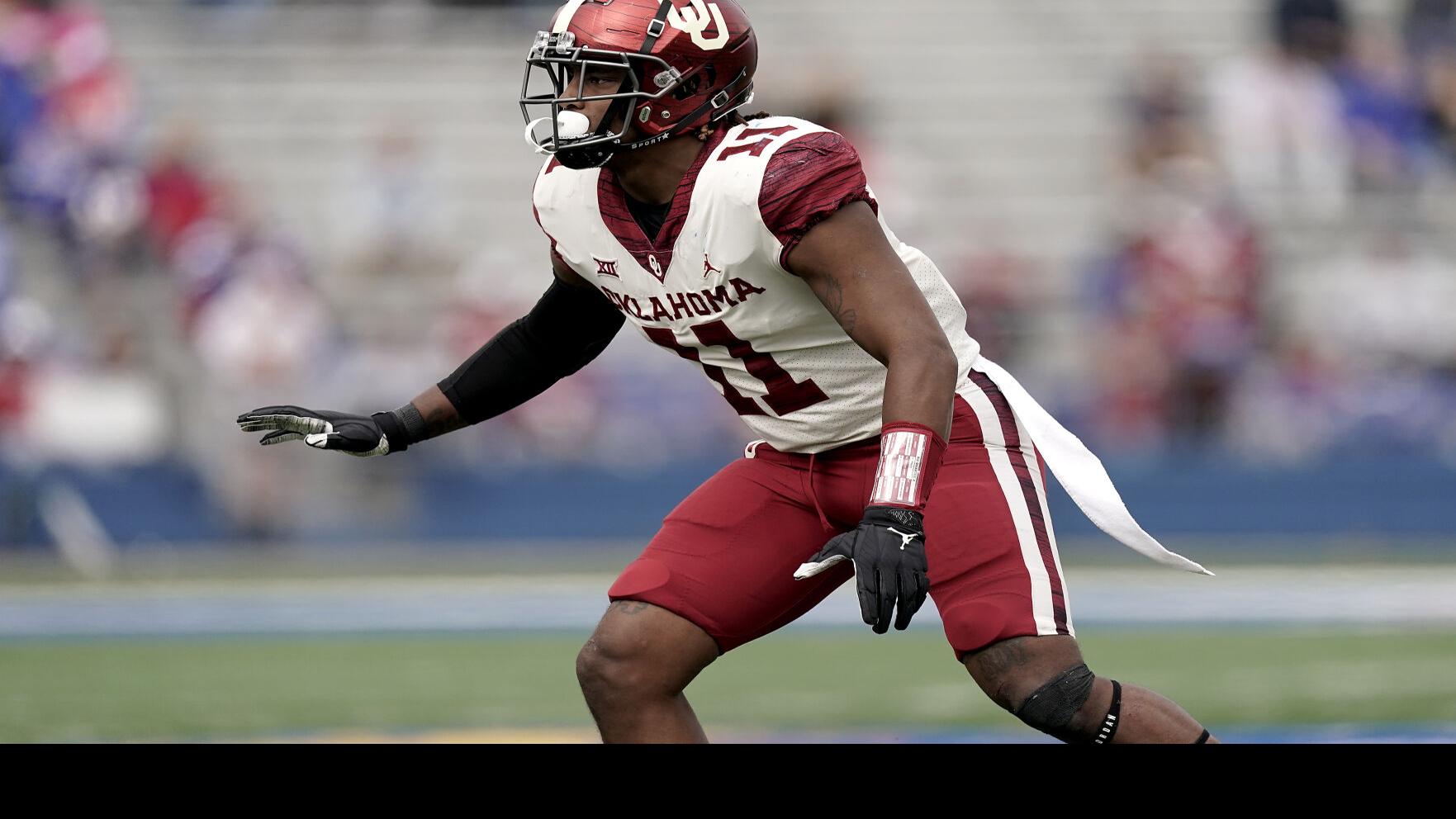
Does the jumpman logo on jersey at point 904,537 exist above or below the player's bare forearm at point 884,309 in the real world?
below

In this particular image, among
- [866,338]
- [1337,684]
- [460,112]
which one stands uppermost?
[866,338]

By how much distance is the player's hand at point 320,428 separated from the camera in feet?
13.0

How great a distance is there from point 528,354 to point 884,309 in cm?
111

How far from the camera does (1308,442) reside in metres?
11.1

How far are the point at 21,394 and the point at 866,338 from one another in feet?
28.8

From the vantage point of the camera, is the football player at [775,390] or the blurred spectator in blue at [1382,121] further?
the blurred spectator in blue at [1382,121]

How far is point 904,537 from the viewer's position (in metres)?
3.08

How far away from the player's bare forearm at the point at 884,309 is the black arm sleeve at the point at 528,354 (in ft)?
2.78

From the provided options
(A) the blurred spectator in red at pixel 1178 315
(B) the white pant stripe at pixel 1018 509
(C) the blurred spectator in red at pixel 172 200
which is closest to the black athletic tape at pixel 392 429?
(B) the white pant stripe at pixel 1018 509

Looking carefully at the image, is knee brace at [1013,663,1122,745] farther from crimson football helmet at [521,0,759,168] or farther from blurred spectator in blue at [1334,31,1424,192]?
blurred spectator in blue at [1334,31,1424,192]

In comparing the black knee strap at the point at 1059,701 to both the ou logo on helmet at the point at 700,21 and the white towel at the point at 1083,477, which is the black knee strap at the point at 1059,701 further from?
the ou logo on helmet at the point at 700,21

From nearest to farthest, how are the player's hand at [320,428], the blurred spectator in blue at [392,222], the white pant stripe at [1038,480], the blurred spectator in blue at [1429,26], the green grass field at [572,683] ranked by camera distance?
the white pant stripe at [1038,480], the player's hand at [320,428], the green grass field at [572,683], the blurred spectator in blue at [392,222], the blurred spectator in blue at [1429,26]
